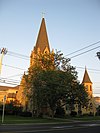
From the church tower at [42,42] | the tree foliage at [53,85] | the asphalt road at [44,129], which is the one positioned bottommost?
the asphalt road at [44,129]

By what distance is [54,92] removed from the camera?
122 ft

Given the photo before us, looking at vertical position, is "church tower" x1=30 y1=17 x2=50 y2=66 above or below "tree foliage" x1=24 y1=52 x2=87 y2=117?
above

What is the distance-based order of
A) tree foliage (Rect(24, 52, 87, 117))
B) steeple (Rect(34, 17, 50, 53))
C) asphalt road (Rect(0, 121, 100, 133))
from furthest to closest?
steeple (Rect(34, 17, 50, 53)), tree foliage (Rect(24, 52, 87, 117)), asphalt road (Rect(0, 121, 100, 133))

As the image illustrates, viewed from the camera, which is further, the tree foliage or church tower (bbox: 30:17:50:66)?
church tower (bbox: 30:17:50:66)

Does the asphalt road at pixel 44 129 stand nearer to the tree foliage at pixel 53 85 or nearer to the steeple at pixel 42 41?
the tree foliage at pixel 53 85

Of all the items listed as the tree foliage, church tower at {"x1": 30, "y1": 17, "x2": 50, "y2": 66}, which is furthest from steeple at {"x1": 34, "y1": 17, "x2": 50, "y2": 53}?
the tree foliage

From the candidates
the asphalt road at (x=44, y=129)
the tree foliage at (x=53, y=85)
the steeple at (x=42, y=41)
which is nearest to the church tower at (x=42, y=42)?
the steeple at (x=42, y=41)

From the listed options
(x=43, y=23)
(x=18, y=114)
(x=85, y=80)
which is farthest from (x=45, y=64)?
(x=85, y=80)

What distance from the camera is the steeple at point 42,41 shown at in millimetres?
61981

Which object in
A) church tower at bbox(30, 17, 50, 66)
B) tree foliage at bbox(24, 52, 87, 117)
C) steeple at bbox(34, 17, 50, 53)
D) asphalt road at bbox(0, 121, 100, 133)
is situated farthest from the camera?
steeple at bbox(34, 17, 50, 53)

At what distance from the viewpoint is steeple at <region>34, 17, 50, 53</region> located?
61981mm

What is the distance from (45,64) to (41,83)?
6.60 m

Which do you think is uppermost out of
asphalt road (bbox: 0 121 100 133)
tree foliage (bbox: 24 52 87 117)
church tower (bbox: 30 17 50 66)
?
church tower (bbox: 30 17 50 66)

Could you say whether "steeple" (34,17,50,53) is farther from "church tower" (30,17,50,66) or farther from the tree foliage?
the tree foliage
